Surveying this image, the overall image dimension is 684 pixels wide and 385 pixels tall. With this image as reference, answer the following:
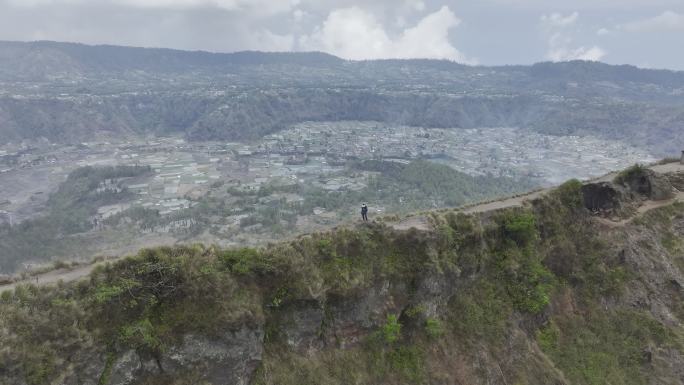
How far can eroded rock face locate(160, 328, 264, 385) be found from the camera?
1491 cm

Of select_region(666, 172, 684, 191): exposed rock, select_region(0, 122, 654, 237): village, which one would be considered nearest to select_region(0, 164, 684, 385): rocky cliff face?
select_region(666, 172, 684, 191): exposed rock

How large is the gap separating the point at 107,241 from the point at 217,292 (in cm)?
6528

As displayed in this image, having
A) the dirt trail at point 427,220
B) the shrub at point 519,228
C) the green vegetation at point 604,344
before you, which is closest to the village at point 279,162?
the dirt trail at point 427,220

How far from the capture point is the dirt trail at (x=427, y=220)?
1600 centimetres

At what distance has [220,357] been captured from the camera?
1543 cm

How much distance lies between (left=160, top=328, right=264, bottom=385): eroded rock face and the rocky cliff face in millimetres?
46

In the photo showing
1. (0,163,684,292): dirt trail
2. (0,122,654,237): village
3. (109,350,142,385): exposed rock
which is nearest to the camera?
(109,350,142,385): exposed rock

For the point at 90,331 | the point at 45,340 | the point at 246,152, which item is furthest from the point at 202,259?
the point at 246,152

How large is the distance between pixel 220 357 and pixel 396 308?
7.88 metres

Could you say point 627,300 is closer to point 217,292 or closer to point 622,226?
point 622,226

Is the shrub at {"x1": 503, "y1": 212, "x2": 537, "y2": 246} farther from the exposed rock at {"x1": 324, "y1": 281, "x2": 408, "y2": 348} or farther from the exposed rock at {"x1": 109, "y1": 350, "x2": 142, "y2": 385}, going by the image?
the exposed rock at {"x1": 109, "y1": 350, "x2": 142, "y2": 385}

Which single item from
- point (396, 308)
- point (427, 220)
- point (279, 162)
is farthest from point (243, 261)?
point (279, 162)

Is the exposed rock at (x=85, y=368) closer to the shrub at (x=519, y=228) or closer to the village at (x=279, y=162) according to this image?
the shrub at (x=519, y=228)

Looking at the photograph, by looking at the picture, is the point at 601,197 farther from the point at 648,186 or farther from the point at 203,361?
the point at 203,361
